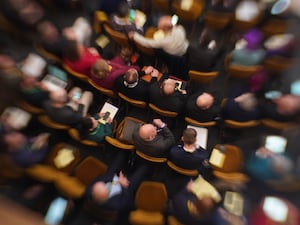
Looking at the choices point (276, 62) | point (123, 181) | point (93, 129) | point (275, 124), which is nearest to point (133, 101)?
point (93, 129)

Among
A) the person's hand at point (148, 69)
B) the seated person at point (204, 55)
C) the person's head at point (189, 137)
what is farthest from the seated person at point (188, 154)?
the person's hand at point (148, 69)

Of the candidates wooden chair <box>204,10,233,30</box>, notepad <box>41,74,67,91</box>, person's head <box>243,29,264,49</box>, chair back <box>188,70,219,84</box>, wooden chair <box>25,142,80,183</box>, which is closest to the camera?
wooden chair <box>25,142,80,183</box>

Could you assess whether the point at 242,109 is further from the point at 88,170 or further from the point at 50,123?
the point at 50,123

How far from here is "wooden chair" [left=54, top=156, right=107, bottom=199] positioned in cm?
397

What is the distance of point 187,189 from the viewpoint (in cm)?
399

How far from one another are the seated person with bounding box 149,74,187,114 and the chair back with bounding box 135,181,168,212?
1107 millimetres

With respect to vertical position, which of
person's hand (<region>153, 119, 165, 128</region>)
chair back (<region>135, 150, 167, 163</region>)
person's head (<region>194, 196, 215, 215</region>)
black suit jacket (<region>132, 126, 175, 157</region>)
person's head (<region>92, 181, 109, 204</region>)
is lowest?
person's head (<region>92, 181, 109, 204</region>)

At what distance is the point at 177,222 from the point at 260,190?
1286 mm

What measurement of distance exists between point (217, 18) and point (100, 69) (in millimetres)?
2058

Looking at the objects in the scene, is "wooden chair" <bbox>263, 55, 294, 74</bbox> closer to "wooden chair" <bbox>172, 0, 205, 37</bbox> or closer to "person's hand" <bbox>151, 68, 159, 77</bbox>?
"wooden chair" <bbox>172, 0, 205, 37</bbox>

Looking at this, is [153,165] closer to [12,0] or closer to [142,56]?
[142,56]

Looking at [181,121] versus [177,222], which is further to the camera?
[181,121]

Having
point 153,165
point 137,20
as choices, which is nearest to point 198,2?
point 137,20

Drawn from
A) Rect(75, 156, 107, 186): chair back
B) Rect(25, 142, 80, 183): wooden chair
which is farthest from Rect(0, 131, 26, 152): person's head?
Rect(75, 156, 107, 186): chair back
